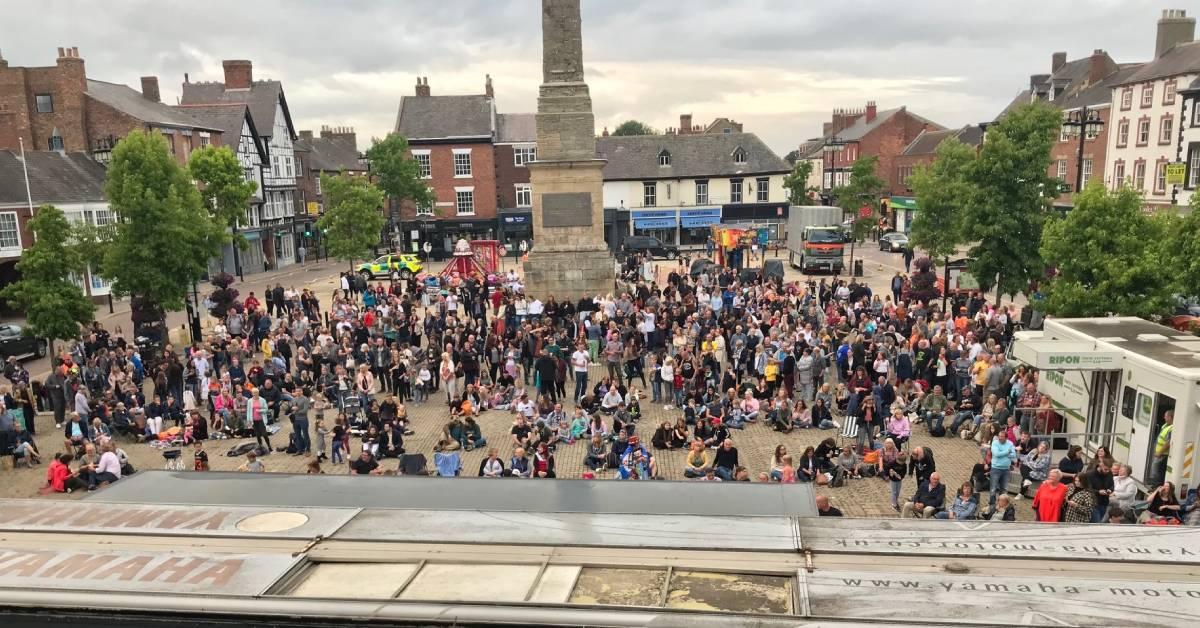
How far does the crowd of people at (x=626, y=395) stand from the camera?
1370 cm

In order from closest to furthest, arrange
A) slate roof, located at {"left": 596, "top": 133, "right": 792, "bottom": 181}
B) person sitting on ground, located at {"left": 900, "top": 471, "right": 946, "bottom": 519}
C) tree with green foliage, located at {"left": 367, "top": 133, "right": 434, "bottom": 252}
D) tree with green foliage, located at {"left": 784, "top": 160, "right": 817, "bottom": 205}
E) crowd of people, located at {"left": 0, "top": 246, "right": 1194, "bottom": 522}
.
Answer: person sitting on ground, located at {"left": 900, "top": 471, "right": 946, "bottom": 519}, crowd of people, located at {"left": 0, "top": 246, "right": 1194, "bottom": 522}, tree with green foliage, located at {"left": 367, "top": 133, "right": 434, "bottom": 252}, slate roof, located at {"left": 596, "top": 133, "right": 792, "bottom": 181}, tree with green foliage, located at {"left": 784, "top": 160, "right": 817, "bottom": 205}

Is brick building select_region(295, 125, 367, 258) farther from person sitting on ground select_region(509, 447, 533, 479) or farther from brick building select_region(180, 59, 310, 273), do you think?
person sitting on ground select_region(509, 447, 533, 479)

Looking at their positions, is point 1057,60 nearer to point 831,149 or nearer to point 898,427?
point 831,149

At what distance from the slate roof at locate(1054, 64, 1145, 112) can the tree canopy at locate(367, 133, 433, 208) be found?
Result: 136ft

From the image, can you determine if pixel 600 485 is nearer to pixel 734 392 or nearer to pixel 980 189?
pixel 734 392

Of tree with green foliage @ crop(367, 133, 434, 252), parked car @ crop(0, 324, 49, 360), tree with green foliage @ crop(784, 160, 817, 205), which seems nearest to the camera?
parked car @ crop(0, 324, 49, 360)

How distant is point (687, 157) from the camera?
62.0 metres

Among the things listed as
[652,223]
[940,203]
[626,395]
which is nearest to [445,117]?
[652,223]

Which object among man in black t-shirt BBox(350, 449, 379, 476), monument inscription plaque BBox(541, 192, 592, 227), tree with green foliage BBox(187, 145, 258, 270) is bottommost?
man in black t-shirt BBox(350, 449, 379, 476)

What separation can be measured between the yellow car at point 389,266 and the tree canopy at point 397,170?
11429 mm

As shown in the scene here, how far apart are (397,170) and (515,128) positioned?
10.2m

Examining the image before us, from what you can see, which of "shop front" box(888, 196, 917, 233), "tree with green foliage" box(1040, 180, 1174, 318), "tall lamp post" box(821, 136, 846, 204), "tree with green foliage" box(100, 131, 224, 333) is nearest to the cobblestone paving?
"tree with green foliage" box(1040, 180, 1174, 318)

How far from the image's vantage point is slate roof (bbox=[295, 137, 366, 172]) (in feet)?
225

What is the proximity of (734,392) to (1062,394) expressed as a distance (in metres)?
6.25
